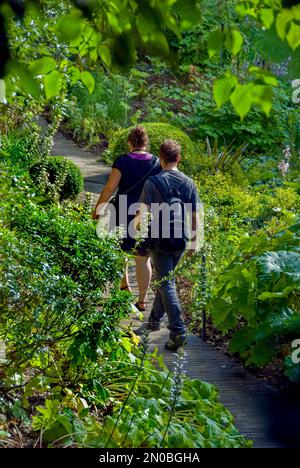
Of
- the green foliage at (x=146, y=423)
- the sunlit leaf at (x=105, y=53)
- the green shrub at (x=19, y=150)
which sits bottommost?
the green foliage at (x=146, y=423)

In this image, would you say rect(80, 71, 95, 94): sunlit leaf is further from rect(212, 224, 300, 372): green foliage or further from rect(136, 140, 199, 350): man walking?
rect(136, 140, 199, 350): man walking

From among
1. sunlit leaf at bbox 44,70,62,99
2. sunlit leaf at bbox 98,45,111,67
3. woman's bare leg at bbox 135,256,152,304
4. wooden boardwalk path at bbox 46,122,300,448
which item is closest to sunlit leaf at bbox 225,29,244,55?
sunlit leaf at bbox 98,45,111,67

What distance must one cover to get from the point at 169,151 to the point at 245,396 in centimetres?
211

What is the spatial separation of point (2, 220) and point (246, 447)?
225 centimetres

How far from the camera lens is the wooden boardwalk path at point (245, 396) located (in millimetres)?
5711

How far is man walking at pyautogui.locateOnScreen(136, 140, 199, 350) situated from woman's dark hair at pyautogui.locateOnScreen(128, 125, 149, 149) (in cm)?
69

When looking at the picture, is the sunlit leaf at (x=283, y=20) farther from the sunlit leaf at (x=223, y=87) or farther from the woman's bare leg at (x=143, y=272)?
the woman's bare leg at (x=143, y=272)

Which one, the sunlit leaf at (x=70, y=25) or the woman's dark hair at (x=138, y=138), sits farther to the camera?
the woman's dark hair at (x=138, y=138)

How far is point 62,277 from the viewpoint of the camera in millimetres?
5418

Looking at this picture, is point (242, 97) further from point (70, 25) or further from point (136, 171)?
point (136, 171)

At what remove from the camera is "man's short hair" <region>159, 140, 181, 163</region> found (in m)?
7.36

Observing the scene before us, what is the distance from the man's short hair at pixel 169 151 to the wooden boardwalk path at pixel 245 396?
148 cm

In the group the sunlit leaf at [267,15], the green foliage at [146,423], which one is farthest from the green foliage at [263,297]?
the sunlit leaf at [267,15]
